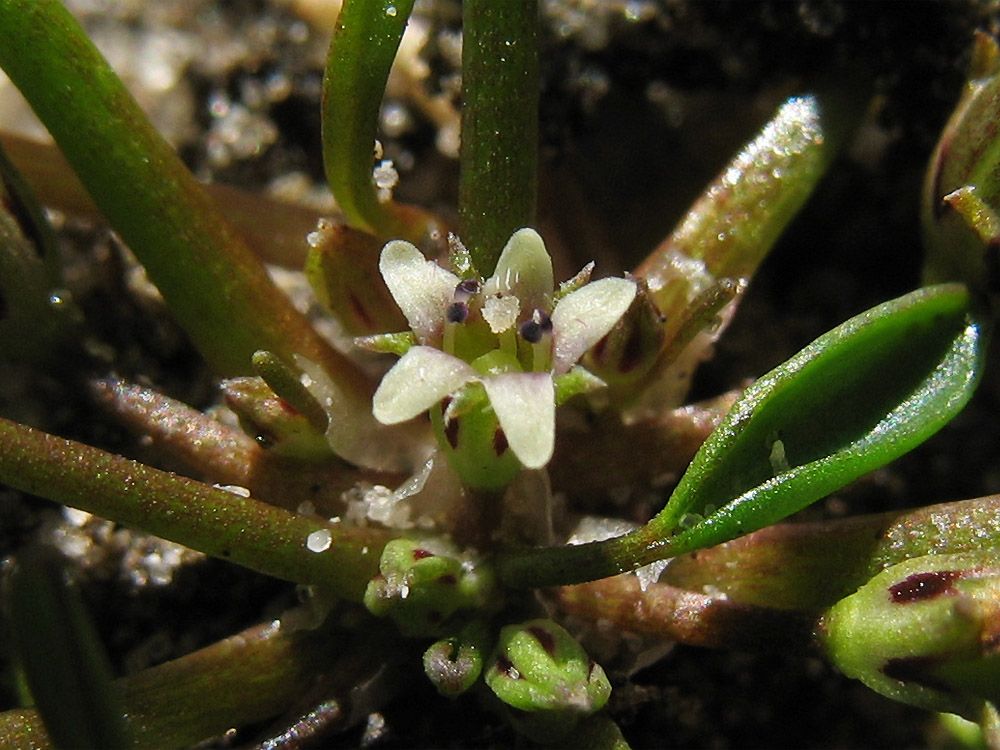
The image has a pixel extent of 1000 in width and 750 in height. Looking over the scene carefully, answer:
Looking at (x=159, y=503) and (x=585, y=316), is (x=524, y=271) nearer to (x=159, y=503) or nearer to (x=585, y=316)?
(x=585, y=316)

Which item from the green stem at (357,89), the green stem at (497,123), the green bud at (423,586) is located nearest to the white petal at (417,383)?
the green bud at (423,586)

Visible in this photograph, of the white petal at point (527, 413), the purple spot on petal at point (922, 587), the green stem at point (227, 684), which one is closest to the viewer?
the white petal at point (527, 413)

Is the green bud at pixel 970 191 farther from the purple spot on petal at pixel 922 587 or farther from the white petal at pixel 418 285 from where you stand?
the white petal at pixel 418 285

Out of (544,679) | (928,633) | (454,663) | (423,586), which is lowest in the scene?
(928,633)

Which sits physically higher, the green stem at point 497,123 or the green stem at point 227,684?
the green stem at point 497,123

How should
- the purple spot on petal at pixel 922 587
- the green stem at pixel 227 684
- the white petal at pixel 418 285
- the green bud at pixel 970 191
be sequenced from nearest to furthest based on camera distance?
1. the purple spot on petal at pixel 922 587
2. the white petal at pixel 418 285
3. the green stem at pixel 227 684
4. the green bud at pixel 970 191

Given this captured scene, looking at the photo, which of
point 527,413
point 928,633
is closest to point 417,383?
point 527,413
